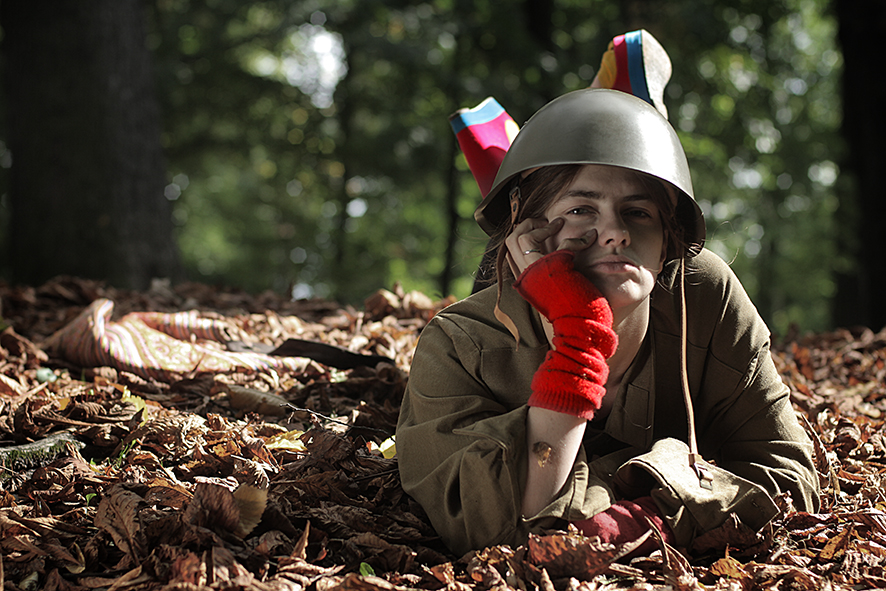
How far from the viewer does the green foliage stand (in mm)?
9641

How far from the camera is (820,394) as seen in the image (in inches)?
143

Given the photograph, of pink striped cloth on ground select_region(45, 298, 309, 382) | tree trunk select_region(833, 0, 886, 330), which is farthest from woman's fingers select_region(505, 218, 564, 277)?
tree trunk select_region(833, 0, 886, 330)

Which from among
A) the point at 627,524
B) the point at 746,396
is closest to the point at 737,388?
the point at 746,396

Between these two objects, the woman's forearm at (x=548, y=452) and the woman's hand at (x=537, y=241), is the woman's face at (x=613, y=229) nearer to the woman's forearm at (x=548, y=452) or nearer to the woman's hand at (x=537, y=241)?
the woman's hand at (x=537, y=241)

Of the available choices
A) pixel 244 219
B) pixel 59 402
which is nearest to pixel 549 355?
pixel 59 402

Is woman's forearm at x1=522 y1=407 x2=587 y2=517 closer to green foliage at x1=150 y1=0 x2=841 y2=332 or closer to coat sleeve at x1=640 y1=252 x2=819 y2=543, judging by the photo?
coat sleeve at x1=640 y1=252 x2=819 y2=543

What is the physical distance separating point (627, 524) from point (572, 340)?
0.55m

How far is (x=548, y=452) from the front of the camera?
1.93 metres

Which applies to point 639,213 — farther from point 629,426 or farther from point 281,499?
point 281,499

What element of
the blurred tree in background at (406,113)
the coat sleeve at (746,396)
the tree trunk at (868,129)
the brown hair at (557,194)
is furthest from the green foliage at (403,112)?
the brown hair at (557,194)

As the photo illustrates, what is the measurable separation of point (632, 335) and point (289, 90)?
36.7ft

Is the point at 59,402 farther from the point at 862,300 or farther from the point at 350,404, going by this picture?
the point at 862,300

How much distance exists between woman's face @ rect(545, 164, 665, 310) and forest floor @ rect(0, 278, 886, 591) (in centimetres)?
69

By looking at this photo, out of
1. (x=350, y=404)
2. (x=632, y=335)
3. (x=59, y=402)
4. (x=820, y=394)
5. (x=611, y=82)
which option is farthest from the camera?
(x=820, y=394)
